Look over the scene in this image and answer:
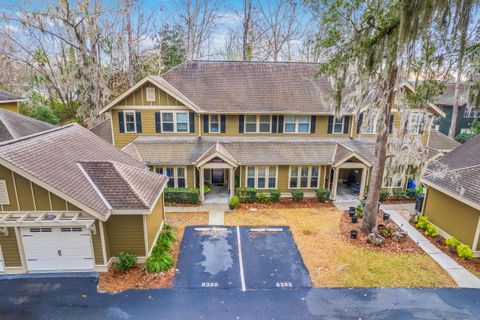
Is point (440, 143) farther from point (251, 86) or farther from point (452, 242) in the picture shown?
point (251, 86)

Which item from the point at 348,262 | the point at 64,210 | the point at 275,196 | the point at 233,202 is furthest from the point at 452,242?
the point at 64,210

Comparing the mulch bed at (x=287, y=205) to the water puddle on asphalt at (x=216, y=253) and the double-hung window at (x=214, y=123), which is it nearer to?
the water puddle on asphalt at (x=216, y=253)

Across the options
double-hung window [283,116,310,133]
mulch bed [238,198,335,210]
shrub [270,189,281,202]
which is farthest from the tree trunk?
double-hung window [283,116,310,133]

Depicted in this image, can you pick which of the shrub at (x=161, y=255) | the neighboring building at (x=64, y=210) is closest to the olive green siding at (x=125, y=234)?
the neighboring building at (x=64, y=210)

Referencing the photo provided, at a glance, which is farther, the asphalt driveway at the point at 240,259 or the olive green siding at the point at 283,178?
the olive green siding at the point at 283,178

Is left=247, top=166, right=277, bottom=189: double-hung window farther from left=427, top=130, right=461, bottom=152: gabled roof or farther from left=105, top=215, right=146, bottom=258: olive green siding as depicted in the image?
left=427, top=130, right=461, bottom=152: gabled roof
